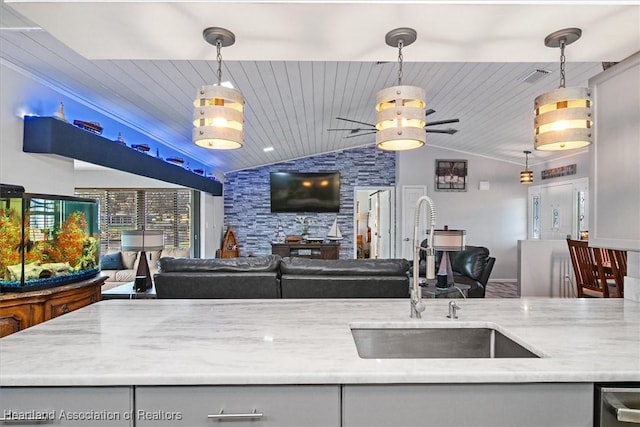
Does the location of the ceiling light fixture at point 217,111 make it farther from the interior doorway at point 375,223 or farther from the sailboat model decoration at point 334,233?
the interior doorway at point 375,223

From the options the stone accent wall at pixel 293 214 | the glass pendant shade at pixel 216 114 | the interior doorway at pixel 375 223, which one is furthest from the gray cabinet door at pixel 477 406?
the stone accent wall at pixel 293 214

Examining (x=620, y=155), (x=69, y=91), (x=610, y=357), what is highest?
(x=69, y=91)

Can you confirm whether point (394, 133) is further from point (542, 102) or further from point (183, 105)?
point (183, 105)

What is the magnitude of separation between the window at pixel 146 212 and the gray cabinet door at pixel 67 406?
22.0 feet

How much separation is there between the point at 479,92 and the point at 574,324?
3942mm

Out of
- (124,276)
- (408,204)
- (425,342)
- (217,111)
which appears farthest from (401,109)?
(408,204)

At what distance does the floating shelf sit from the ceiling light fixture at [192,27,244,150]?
1995 millimetres

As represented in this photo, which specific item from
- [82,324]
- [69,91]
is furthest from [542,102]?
[69,91]

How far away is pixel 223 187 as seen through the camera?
337 inches

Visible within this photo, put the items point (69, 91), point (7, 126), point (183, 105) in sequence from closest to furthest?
1. point (7, 126)
2. point (69, 91)
3. point (183, 105)

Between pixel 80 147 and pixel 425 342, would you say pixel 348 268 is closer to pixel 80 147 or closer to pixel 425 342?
pixel 425 342

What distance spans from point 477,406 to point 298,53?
5.41 ft

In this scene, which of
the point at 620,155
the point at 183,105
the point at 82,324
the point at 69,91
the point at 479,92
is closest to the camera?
the point at 82,324

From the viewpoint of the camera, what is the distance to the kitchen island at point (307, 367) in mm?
1038
